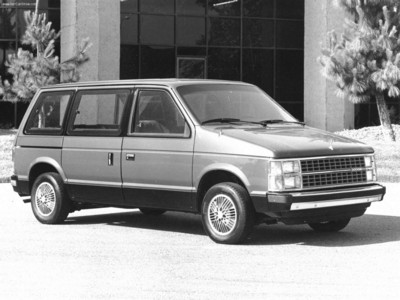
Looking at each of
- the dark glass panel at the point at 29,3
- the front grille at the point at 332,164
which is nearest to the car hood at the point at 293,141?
the front grille at the point at 332,164

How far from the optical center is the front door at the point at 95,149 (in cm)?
1125

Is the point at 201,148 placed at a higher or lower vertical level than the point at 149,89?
lower

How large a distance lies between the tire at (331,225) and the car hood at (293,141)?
1.02 meters

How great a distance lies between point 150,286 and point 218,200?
266 cm

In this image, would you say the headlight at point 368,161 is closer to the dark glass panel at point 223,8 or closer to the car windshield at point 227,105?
the car windshield at point 227,105

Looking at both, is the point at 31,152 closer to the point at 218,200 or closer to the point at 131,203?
the point at 131,203

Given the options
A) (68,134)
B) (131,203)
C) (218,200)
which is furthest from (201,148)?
(68,134)

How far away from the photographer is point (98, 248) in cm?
989

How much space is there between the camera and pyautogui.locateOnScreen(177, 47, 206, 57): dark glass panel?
35.8 meters

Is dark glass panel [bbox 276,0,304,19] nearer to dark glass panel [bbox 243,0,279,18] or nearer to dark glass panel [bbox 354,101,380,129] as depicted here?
dark glass panel [bbox 243,0,279,18]

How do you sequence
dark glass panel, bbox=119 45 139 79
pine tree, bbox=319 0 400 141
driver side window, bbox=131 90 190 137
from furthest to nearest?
dark glass panel, bbox=119 45 139 79 → pine tree, bbox=319 0 400 141 → driver side window, bbox=131 90 190 137

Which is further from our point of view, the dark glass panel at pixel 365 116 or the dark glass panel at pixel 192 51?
Result: the dark glass panel at pixel 365 116

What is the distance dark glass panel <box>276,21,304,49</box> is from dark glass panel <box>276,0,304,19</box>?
254 millimetres

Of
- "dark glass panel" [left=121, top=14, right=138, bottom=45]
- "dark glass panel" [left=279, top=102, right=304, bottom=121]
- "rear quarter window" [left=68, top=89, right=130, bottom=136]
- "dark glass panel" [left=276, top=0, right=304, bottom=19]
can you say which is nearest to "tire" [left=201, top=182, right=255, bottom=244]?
"rear quarter window" [left=68, top=89, right=130, bottom=136]
